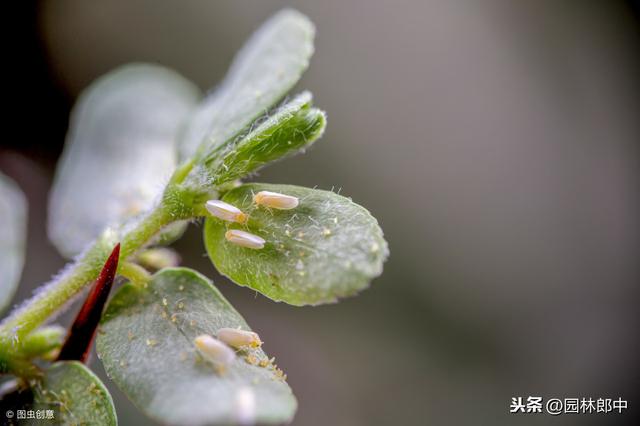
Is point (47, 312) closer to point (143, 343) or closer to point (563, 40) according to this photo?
point (143, 343)

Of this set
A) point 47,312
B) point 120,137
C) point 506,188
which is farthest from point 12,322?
point 506,188

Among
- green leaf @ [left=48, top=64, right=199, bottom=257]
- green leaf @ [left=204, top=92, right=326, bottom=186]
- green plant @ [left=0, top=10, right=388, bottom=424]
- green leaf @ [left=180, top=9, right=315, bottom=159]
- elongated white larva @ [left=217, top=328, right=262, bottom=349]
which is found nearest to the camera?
green plant @ [left=0, top=10, right=388, bottom=424]

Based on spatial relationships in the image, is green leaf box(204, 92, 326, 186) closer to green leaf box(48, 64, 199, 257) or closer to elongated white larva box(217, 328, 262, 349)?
elongated white larva box(217, 328, 262, 349)

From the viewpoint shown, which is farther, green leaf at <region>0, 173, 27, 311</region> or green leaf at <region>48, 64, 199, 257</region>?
green leaf at <region>48, 64, 199, 257</region>

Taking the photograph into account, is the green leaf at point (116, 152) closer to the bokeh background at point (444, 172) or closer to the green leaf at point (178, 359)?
the green leaf at point (178, 359)

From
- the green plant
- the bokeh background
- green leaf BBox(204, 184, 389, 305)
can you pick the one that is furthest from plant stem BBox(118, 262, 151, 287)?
the bokeh background
